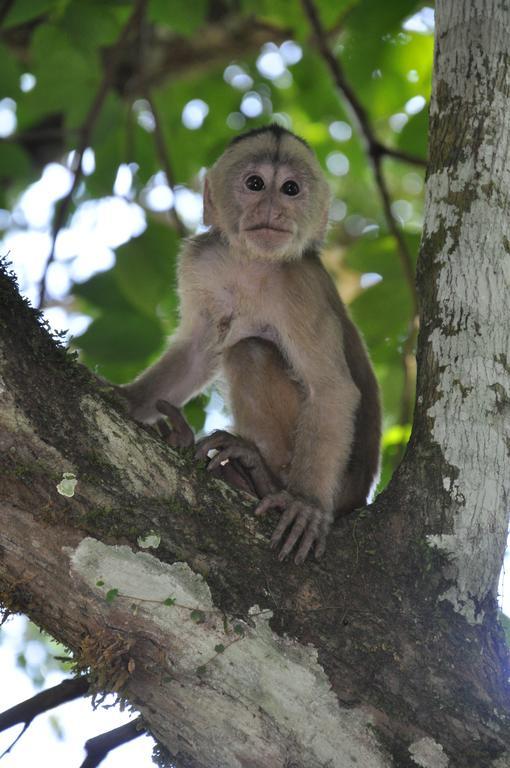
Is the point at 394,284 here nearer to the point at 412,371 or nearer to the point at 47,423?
the point at 412,371

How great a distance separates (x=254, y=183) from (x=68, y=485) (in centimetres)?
213

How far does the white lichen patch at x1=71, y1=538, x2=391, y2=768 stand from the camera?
1949mm

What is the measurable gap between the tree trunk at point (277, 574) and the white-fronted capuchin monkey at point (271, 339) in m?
0.85

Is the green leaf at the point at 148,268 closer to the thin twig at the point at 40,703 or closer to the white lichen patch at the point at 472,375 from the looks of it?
the white lichen patch at the point at 472,375

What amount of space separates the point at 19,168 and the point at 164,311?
44.1 inches

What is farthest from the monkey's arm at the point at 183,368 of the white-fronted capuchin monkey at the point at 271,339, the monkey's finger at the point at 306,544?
the monkey's finger at the point at 306,544

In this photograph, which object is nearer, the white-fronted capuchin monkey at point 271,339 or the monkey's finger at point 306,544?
the monkey's finger at point 306,544

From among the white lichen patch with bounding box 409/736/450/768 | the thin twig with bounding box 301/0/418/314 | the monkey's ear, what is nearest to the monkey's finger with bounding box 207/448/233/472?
the white lichen patch with bounding box 409/736/450/768

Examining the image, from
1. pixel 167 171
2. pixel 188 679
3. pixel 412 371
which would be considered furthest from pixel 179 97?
pixel 188 679

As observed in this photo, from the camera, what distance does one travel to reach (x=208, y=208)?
13.2 ft

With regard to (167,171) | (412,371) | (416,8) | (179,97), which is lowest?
(412,371)

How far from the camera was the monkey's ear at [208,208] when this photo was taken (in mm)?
4004

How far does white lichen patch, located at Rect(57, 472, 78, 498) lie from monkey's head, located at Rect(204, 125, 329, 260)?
1.78m

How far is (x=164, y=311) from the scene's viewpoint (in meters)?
5.26
